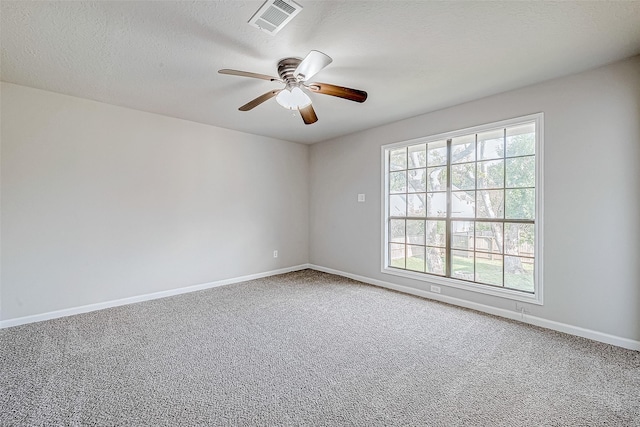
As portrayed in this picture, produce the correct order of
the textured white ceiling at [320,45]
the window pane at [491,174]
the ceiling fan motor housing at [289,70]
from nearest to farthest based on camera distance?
the textured white ceiling at [320,45] → the ceiling fan motor housing at [289,70] → the window pane at [491,174]

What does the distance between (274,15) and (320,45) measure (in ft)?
1.57

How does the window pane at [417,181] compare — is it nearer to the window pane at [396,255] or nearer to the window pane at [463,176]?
the window pane at [463,176]

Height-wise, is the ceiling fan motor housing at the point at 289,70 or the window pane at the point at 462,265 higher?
the ceiling fan motor housing at the point at 289,70

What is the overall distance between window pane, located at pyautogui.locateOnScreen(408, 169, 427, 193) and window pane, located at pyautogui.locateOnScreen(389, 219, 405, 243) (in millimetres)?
510

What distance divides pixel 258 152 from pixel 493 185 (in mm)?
3500

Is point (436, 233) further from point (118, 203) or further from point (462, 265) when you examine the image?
point (118, 203)

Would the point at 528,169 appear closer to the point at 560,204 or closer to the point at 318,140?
the point at 560,204

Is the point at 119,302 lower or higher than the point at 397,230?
lower

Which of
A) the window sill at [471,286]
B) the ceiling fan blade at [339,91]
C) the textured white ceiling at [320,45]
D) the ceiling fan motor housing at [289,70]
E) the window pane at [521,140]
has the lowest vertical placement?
the window sill at [471,286]

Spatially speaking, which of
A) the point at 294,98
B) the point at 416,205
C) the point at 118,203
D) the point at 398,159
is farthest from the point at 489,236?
the point at 118,203

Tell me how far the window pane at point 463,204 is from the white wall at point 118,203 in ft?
9.58

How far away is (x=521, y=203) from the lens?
121 inches

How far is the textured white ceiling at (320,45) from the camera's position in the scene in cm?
181

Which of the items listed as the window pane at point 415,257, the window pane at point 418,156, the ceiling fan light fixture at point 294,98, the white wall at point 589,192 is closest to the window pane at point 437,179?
the window pane at point 418,156
